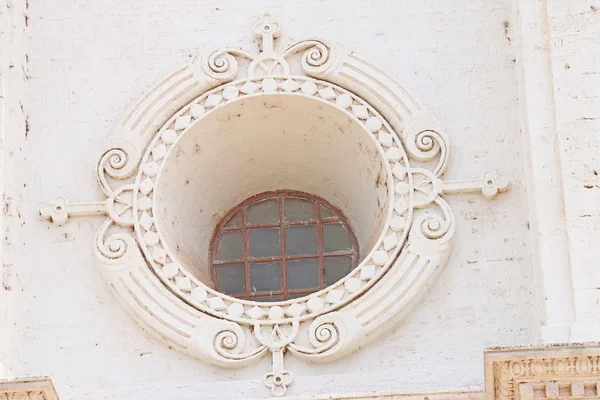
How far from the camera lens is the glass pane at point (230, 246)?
13508 mm

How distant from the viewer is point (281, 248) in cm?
1344

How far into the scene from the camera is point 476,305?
1239 cm

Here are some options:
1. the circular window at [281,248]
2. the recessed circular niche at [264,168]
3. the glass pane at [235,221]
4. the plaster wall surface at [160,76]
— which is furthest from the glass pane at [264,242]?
the plaster wall surface at [160,76]

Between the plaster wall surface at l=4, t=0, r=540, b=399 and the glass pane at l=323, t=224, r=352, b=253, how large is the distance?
1.00 m

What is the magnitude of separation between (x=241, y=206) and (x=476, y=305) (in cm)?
216

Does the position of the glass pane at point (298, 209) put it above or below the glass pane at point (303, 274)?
above

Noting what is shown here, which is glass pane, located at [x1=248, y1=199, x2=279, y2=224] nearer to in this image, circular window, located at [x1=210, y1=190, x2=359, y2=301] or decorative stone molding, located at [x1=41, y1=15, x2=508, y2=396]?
circular window, located at [x1=210, y1=190, x2=359, y2=301]

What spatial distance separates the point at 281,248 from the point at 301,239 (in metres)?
0.16

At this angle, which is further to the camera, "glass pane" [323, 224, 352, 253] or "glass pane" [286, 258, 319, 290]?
"glass pane" [323, 224, 352, 253]

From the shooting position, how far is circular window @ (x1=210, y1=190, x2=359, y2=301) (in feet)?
43.5

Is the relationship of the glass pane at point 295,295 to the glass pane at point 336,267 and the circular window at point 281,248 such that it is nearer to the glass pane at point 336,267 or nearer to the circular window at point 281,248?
the circular window at point 281,248

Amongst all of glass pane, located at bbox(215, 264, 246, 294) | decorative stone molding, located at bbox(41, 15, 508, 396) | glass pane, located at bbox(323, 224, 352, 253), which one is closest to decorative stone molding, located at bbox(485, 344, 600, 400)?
decorative stone molding, located at bbox(41, 15, 508, 396)

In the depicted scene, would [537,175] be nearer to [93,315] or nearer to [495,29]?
[495,29]

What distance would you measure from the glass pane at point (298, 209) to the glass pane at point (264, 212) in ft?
0.25
